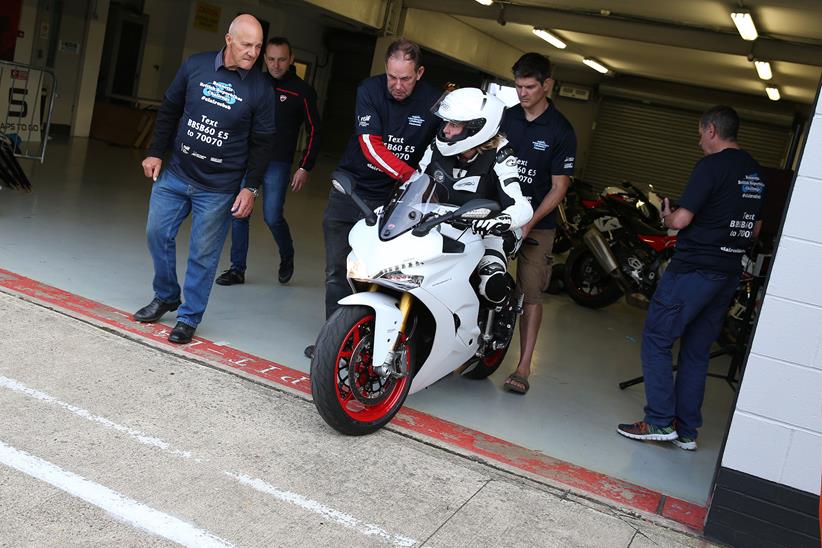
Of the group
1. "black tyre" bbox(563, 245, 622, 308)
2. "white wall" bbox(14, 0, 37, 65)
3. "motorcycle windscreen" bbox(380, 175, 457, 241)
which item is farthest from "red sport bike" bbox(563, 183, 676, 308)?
"white wall" bbox(14, 0, 37, 65)

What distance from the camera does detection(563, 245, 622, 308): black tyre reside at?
8.60 m

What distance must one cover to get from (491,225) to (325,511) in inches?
57.9

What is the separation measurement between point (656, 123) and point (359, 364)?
18059mm

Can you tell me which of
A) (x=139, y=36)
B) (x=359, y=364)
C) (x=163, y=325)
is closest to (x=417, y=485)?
(x=359, y=364)

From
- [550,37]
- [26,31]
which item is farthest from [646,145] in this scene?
[26,31]

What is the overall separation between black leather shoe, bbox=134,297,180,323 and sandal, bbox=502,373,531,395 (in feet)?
6.56

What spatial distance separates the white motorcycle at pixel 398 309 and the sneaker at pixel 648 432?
112 centimetres

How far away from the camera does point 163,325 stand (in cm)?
495

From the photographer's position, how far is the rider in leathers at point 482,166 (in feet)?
13.4

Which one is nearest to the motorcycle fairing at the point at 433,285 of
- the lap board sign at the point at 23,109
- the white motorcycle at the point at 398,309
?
the white motorcycle at the point at 398,309

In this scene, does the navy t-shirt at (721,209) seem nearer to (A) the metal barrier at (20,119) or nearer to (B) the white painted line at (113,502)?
(B) the white painted line at (113,502)

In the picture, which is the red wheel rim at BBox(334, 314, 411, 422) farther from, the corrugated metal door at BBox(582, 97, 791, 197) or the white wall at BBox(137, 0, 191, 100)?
the corrugated metal door at BBox(582, 97, 791, 197)

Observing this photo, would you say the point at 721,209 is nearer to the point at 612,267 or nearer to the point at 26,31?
the point at 612,267

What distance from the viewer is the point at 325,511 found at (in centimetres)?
317
